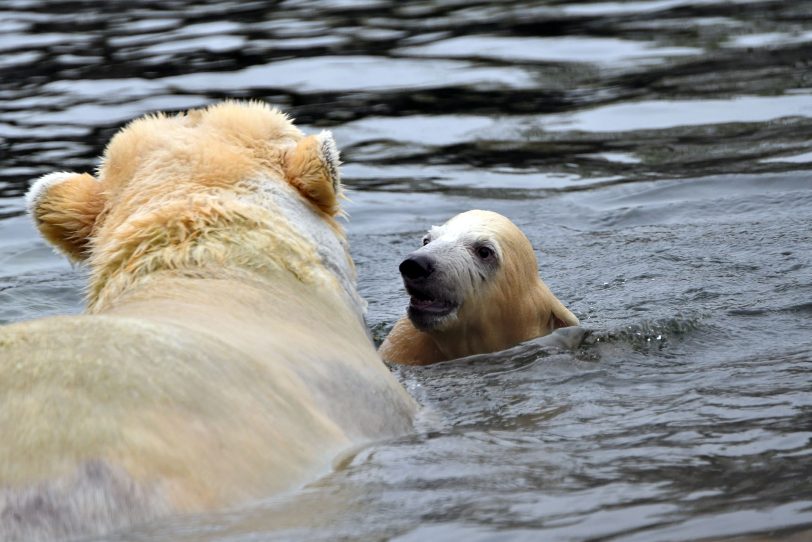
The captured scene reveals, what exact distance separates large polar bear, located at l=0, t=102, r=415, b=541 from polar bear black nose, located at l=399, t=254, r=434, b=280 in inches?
57.3

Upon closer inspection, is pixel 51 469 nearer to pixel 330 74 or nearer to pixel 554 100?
pixel 554 100

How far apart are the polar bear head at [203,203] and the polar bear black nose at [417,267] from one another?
1433 millimetres

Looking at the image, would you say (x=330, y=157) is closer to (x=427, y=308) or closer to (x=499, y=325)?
(x=427, y=308)

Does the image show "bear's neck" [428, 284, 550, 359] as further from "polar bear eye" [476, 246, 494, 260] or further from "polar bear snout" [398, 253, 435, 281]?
"polar bear snout" [398, 253, 435, 281]

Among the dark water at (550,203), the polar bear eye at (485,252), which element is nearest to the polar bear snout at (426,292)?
the dark water at (550,203)

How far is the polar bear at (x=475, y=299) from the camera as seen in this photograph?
6.20 metres

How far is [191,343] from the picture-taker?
10.7 feet

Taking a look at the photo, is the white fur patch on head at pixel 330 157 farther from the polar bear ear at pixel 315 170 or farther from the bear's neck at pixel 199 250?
the bear's neck at pixel 199 250

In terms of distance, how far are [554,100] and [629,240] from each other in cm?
355

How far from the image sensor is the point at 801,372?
4.79m

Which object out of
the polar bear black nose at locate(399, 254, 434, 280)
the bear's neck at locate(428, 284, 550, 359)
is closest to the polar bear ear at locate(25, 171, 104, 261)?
the polar bear black nose at locate(399, 254, 434, 280)

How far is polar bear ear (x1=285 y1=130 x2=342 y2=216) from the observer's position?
14.3ft

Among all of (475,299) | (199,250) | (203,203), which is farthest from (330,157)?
(475,299)

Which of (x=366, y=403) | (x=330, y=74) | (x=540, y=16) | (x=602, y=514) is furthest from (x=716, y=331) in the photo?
(x=540, y=16)
